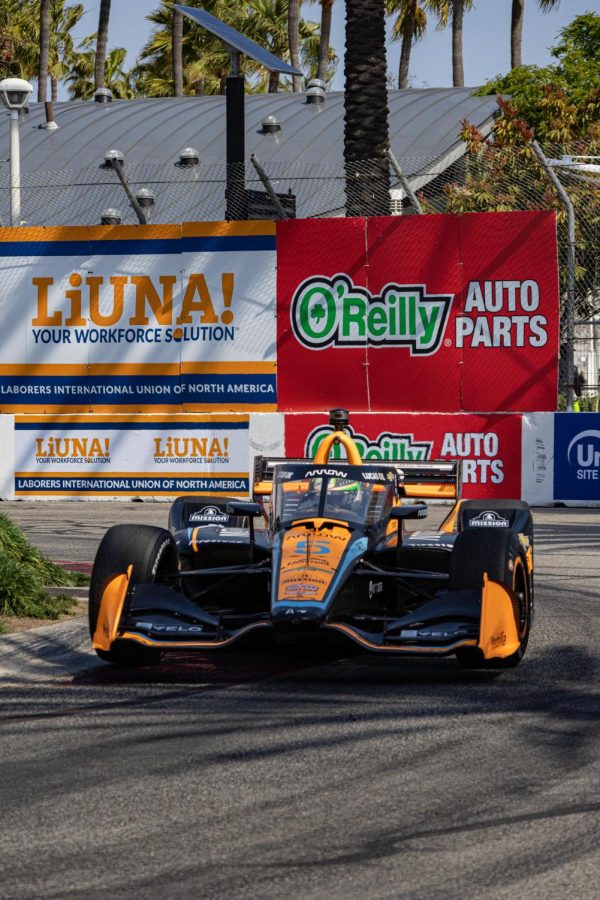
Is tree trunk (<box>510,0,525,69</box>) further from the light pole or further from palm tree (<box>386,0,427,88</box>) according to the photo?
the light pole

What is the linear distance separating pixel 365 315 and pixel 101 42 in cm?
4850

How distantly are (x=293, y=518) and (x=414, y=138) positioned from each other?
30760 mm

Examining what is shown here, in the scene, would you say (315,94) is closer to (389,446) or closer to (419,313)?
(419,313)

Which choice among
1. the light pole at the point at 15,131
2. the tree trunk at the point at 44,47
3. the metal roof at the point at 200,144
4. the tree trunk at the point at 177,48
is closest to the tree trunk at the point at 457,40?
the tree trunk at the point at 177,48

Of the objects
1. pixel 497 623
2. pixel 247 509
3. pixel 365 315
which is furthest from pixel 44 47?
pixel 497 623

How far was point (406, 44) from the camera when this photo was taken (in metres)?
67.3

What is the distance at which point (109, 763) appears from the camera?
5816 millimetres

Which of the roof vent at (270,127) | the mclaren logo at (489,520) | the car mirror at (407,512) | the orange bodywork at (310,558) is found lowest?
the orange bodywork at (310,558)

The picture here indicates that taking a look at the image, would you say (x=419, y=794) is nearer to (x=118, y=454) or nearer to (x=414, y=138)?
(x=118, y=454)

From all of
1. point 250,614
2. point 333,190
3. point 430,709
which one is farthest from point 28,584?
point 333,190

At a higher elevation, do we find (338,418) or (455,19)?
(455,19)

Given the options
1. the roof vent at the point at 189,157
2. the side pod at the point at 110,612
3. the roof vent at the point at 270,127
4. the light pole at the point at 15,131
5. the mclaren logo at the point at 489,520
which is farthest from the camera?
the roof vent at the point at 270,127

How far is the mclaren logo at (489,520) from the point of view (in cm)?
880

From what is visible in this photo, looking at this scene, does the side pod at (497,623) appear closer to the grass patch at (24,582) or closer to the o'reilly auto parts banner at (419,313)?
the grass patch at (24,582)
